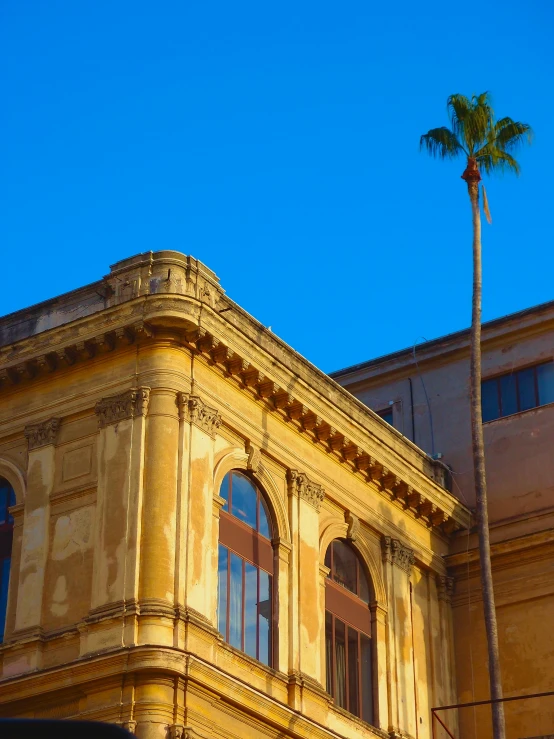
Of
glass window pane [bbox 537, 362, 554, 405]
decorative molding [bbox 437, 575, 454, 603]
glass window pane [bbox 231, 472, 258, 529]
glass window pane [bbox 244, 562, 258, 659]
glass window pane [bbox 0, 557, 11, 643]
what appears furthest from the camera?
glass window pane [bbox 537, 362, 554, 405]

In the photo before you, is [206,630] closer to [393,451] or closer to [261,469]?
[261,469]

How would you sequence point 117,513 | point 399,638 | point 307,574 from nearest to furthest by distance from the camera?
point 117,513, point 307,574, point 399,638

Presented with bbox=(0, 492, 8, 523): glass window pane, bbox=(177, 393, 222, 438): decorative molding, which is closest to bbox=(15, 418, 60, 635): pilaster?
bbox=(0, 492, 8, 523): glass window pane

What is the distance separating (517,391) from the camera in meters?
30.1

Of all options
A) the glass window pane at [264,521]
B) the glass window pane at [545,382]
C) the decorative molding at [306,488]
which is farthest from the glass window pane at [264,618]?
the glass window pane at [545,382]

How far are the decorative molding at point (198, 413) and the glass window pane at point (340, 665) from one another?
5.31 metres

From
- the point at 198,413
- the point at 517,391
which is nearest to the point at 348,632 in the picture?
the point at 198,413

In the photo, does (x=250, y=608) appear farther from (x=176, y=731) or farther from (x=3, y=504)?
(x=3, y=504)

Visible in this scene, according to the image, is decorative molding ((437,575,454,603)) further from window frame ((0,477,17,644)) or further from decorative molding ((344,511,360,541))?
window frame ((0,477,17,644))

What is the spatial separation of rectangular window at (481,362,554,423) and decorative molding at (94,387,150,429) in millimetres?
11982

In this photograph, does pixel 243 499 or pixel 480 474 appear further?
pixel 480 474

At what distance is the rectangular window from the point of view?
2977 centimetres

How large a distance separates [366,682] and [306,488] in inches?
166

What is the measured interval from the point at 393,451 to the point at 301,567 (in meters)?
4.62
